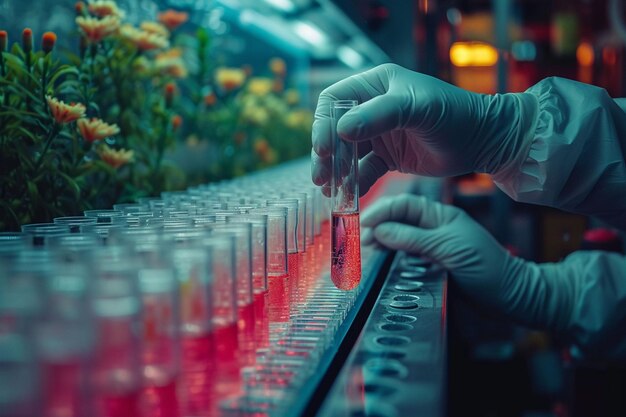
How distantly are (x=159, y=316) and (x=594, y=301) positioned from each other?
6.05 feet

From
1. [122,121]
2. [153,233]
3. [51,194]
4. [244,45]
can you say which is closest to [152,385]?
[153,233]

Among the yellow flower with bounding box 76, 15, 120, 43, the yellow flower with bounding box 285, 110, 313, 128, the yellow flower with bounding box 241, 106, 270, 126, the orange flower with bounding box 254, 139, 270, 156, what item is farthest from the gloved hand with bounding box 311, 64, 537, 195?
the yellow flower with bounding box 285, 110, 313, 128

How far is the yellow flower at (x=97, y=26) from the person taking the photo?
188 cm

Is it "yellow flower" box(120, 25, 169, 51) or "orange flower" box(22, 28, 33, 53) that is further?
"yellow flower" box(120, 25, 169, 51)

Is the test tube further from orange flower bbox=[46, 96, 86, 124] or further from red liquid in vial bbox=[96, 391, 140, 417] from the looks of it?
red liquid in vial bbox=[96, 391, 140, 417]

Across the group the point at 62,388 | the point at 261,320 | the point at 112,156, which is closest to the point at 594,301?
the point at 261,320

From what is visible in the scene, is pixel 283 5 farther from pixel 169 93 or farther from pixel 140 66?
pixel 140 66

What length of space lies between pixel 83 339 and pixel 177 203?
0.94 meters

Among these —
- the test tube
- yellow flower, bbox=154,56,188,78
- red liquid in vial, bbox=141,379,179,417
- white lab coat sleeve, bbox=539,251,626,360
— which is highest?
yellow flower, bbox=154,56,188,78

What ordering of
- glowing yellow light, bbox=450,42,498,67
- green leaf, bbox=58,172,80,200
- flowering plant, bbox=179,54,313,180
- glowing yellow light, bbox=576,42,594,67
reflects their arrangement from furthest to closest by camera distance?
glowing yellow light, bbox=450,42,498,67 < glowing yellow light, bbox=576,42,594,67 < flowering plant, bbox=179,54,313,180 < green leaf, bbox=58,172,80,200

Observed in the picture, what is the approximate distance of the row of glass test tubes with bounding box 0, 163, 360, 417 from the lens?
72cm

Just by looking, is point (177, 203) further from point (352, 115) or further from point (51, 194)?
point (352, 115)

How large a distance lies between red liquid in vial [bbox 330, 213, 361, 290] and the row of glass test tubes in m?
0.06

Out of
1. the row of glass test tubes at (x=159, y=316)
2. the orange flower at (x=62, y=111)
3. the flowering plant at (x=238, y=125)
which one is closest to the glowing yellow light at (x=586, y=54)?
the flowering plant at (x=238, y=125)
